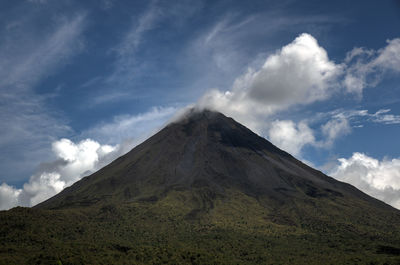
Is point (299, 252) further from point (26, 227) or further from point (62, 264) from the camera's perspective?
point (26, 227)

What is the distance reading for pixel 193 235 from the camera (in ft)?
518

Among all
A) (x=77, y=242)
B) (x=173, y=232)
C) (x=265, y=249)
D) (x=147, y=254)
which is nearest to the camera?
(x=147, y=254)

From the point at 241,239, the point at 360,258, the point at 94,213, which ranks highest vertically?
the point at 94,213

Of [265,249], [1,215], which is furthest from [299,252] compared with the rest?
[1,215]

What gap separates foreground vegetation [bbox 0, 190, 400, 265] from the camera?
124938mm

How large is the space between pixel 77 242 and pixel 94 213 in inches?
1800

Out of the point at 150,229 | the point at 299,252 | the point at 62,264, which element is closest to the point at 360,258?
the point at 299,252

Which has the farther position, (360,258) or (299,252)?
(299,252)

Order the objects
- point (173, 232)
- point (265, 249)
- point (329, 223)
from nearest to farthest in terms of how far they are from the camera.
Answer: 1. point (265, 249)
2. point (173, 232)
3. point (329, 223)

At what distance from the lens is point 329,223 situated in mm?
180125

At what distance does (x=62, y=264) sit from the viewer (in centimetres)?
10825

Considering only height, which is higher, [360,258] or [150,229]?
[150,229]

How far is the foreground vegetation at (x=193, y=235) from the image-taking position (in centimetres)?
12494

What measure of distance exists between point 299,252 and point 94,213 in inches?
3793
